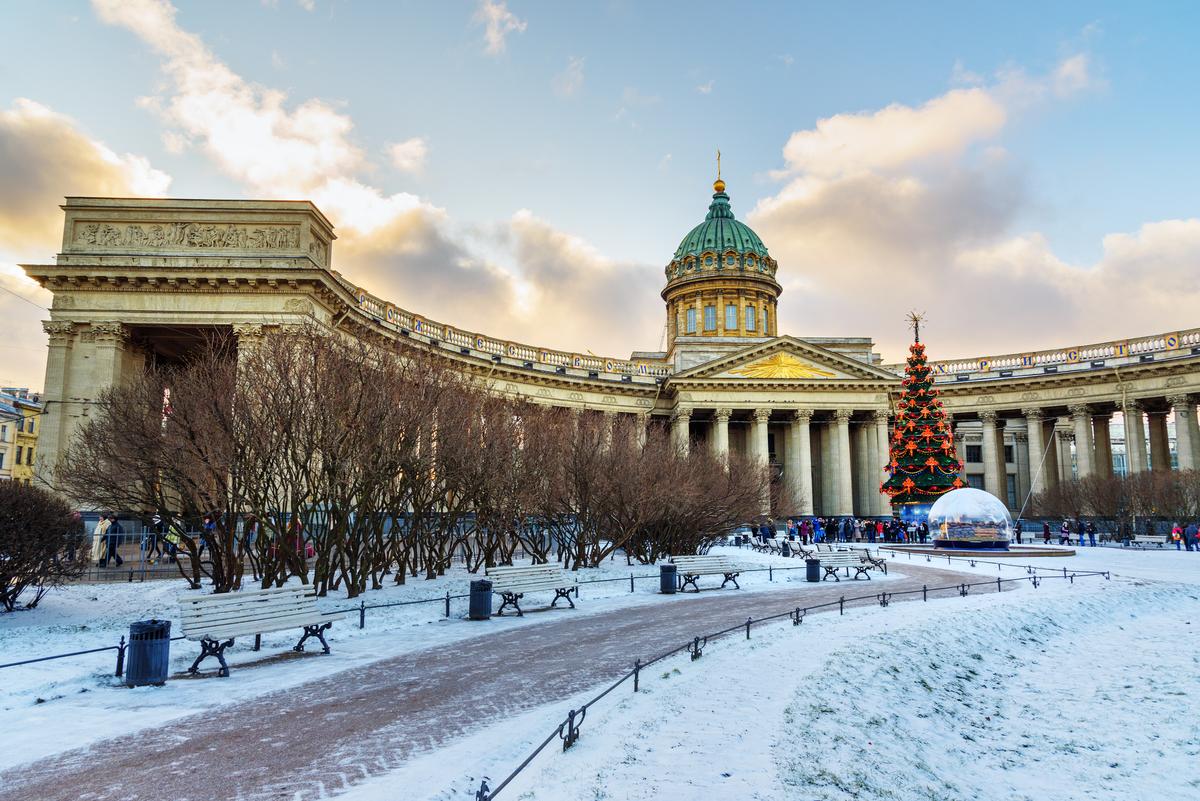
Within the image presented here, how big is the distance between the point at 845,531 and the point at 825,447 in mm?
13248

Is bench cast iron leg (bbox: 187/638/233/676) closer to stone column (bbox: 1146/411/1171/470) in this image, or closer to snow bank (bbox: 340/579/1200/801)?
snow bank (bbox: 340/579/1200/801)

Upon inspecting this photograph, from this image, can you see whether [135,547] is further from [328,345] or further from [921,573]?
[921,573]

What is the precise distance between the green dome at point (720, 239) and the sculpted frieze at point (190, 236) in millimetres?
46816

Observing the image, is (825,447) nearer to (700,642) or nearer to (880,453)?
(880,453)

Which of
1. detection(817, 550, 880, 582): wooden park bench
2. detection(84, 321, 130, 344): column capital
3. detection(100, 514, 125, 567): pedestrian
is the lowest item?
detection(817, 550, 880, 582): wooden park bench

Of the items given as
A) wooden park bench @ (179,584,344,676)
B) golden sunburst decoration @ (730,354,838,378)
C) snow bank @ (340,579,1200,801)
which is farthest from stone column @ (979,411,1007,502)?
wooden park bench @ (179,584,344,676)

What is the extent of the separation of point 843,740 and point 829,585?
14.1 m

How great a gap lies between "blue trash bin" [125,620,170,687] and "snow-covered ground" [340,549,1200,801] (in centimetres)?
471

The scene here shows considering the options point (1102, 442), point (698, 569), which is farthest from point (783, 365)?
point (698, 569)

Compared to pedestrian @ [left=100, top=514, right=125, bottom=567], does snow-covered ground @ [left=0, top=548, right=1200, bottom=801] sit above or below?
below

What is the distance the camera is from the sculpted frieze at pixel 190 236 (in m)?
30.0

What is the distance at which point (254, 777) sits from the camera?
653 cm

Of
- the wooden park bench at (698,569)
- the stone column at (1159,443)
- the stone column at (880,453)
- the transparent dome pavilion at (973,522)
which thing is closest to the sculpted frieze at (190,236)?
the wooden park bench at (698,569)

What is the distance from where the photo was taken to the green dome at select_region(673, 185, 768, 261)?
2798 inches
